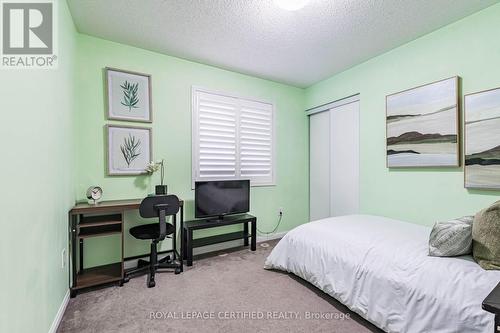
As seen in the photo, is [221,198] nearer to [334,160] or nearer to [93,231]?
[93,231]

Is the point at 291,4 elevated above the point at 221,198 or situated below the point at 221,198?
above

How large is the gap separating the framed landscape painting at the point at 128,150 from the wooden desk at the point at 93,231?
1.33 feet

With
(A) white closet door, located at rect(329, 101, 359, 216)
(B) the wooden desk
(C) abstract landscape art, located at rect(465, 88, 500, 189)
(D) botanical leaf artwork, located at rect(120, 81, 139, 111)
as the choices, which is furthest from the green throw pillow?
(D) botanical leaf artwork, located at rect(120, 81, 139, 111)

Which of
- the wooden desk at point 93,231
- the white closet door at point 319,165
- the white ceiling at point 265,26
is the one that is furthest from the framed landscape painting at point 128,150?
the white closet door at point 319,165

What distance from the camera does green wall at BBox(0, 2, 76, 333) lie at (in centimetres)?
103

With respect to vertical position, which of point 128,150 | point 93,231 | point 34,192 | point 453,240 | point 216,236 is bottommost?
point 216,236

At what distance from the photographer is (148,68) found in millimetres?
2844

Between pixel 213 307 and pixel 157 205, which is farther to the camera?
pixel 157 205

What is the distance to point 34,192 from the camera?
4.35 feet

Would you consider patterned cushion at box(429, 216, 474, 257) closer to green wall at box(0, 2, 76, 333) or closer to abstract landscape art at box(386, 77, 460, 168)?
abstract landscape art at box(386, 77, 460, 168)

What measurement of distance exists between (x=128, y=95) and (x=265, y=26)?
5.74 feet

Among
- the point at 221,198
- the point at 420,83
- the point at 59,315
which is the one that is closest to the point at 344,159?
the point at 420,83

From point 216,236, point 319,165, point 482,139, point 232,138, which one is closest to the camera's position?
point 482,139

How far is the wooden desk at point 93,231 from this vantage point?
7.04 ft
